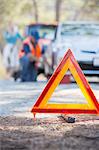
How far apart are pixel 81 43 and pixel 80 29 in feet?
5.92

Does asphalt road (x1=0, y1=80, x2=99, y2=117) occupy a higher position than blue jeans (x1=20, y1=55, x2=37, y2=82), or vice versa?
blue jeans (x1=20, y1=55, x2=37, y2=82)

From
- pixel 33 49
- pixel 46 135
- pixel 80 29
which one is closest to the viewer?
pixel 46 135

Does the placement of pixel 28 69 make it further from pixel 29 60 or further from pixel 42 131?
pixel 42 131

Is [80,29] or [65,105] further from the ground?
[80,29]

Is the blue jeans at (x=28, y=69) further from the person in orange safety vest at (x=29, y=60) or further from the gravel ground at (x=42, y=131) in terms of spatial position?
the gravel ground at (x=42, y=131)

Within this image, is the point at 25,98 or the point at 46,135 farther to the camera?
the point at 25,98

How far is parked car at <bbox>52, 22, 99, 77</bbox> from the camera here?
17.1 m

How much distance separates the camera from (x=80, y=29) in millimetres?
19406

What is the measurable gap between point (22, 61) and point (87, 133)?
1188 centimetres

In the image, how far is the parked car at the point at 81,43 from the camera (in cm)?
1711

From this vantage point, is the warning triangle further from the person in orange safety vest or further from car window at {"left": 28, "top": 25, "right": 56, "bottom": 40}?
car window at {"left": 28, "top": 25, "right": 56, "bottom": 40}

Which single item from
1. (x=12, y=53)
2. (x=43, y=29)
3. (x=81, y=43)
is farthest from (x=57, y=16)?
(x=81, y=43)

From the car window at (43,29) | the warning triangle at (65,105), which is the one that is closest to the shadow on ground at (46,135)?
the warning triangle at (65,105)

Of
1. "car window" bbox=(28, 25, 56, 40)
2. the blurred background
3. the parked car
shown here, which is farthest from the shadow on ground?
"car window" bbox=(28, 25, 56, 40)
